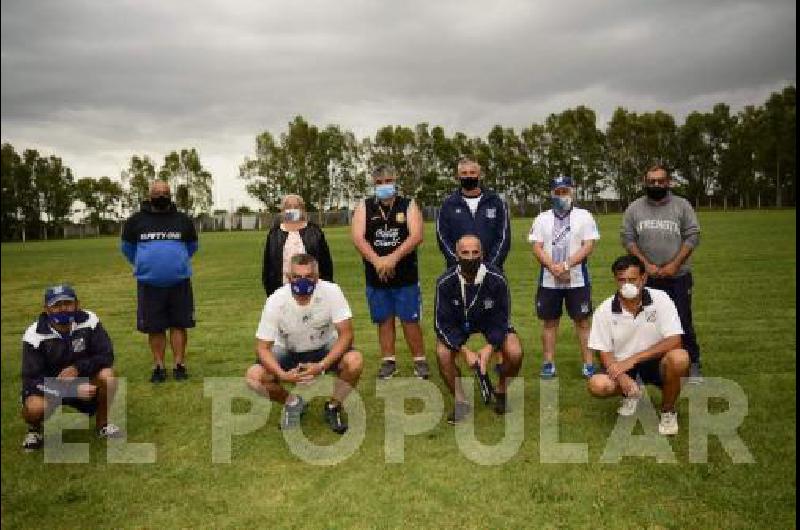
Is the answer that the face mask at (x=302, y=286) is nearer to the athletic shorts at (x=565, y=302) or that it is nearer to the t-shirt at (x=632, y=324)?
the t-shirt at (x=632, y=324)

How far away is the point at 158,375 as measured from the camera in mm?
7074

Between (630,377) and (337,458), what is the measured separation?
8.49ft

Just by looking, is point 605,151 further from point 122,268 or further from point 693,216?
point 693,216

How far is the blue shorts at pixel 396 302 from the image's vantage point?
22.8 ft

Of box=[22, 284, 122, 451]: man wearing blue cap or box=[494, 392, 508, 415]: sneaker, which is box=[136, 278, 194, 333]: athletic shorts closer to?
box=[22, 284, 122, 451]: man wearing blue cap

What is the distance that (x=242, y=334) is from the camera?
375 inches

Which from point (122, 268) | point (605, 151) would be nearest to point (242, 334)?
point (122, 268)

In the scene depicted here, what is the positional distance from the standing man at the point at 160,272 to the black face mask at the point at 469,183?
310cm

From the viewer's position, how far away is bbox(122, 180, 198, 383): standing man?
6.97 metres

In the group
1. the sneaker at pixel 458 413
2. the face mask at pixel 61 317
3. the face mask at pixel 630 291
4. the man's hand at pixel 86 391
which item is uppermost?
the face mask at pixel 630 291

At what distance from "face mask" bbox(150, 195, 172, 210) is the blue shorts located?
2494 mm

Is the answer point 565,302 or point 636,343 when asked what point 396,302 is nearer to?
point 565,302

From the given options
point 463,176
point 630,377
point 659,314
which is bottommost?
point 630,377

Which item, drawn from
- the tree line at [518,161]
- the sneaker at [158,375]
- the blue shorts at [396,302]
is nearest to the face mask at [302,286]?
the blue shorts at [396,302]
